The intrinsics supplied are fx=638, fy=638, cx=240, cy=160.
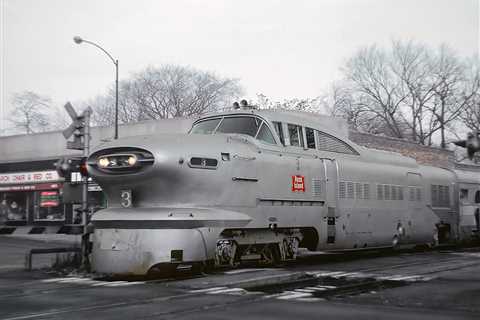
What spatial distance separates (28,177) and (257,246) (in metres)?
25.2

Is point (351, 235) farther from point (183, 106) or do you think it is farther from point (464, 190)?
point (183, 106)

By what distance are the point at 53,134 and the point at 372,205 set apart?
76.5ft

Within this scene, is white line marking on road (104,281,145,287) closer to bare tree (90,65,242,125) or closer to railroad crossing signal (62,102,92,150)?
railroad crossing signal (62,102,92,150)

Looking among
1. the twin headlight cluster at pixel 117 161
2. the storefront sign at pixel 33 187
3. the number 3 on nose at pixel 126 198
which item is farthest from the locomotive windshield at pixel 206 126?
the storefront sign at pixel 33 187

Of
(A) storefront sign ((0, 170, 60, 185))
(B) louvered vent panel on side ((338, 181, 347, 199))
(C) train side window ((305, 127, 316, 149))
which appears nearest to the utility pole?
(C) train side window ((305, 127, 316, 149))

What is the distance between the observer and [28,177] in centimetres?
3641

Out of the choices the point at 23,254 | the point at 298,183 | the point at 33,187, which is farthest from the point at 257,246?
the point at 33,187

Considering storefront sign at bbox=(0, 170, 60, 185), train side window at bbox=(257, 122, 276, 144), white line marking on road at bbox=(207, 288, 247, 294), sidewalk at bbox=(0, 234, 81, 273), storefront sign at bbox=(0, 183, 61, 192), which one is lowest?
white line marking on road at bbox=(207, 288, 247, 294)

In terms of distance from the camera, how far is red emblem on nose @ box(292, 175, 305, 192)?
1481 centimetres

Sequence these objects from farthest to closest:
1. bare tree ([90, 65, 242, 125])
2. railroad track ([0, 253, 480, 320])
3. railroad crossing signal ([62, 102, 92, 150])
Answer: bare tree ([90, 65, 242, 125]) < railroad crossing signal ([62, 102, 92, 150]) < railroad track ([0, 253, 480, 320])

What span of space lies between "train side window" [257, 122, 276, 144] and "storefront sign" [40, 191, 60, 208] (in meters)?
23.4

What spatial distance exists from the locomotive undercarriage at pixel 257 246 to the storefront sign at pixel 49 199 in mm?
22951

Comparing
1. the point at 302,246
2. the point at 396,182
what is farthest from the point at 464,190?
the point at 302,246

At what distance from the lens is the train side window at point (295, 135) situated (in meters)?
15.6
